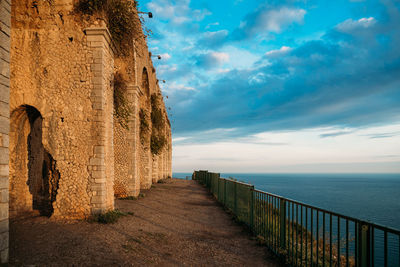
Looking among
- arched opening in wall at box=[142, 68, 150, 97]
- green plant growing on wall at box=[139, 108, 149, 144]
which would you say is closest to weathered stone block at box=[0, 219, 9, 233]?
green plant growing on wall at box=[139, 108, 149, 144]

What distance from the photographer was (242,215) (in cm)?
763

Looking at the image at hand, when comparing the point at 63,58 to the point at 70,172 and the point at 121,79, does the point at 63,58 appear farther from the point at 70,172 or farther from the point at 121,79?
the point at 121,79

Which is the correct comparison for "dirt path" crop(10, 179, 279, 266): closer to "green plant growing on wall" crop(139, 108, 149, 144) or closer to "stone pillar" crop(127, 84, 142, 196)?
"stone pillar" crop(127, 84, 142, 196)

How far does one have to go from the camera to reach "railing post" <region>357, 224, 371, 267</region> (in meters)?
Answer: 2.69

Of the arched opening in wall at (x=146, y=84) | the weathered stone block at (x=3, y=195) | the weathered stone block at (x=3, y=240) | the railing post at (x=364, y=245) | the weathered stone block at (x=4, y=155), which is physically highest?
the arched opening in wall at (x=146, y=84)

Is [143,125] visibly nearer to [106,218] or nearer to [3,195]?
[106,218]

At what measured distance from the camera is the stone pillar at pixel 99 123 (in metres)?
7.48

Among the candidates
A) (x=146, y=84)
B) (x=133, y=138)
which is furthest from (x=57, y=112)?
(x=146, y=84)

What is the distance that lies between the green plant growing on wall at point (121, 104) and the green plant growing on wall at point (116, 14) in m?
1.46

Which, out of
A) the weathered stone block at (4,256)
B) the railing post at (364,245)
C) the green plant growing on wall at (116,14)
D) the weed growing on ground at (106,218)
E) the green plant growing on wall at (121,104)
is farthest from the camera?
the green plant growing on wall at (121,104)

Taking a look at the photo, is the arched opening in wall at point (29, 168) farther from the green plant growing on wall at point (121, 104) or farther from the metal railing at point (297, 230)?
the metal railing at point (297, 230)

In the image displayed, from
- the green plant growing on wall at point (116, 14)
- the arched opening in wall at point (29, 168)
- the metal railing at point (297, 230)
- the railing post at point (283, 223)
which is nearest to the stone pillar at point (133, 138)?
the green plant growing on wall at point (116, 14)

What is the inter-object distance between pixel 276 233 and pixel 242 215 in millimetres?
2560

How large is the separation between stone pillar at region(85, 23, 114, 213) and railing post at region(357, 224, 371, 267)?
22.4ft
